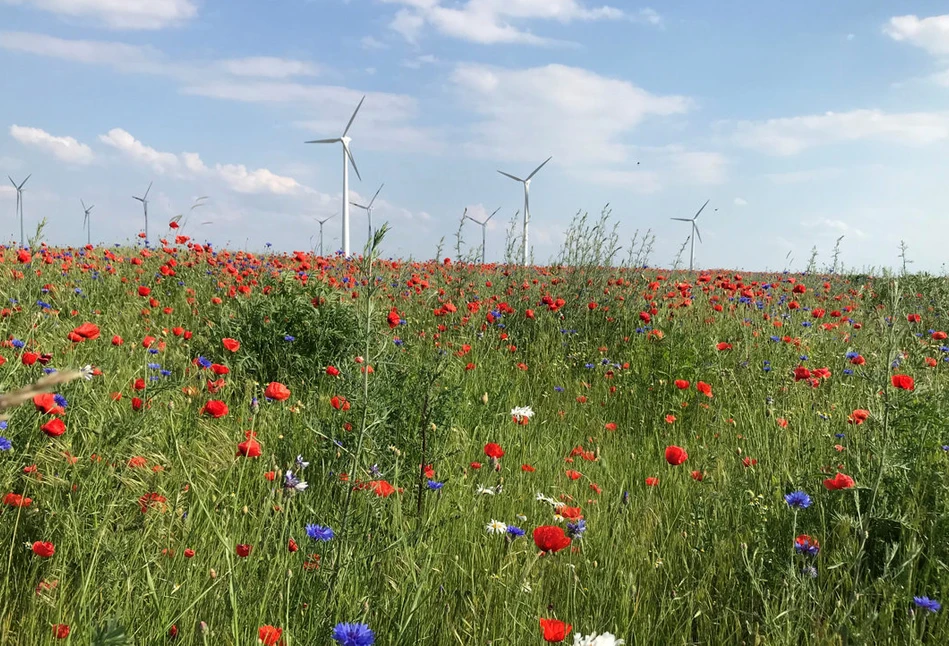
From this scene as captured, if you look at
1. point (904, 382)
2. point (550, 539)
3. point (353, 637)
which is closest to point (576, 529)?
point (550, 539)

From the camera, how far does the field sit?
6.39 ft

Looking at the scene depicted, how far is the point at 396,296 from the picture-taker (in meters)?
6.85

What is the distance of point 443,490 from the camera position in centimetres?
287

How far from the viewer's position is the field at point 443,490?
1.95 metres

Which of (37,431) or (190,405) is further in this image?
(190,405)

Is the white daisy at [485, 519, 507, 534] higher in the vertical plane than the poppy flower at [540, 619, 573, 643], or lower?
lower

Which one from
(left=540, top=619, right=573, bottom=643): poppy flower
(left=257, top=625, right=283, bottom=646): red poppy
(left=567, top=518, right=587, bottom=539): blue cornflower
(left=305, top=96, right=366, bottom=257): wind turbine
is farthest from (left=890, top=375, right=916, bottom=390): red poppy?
(left=305, top=96, right=366, bottom=257): wind turbine

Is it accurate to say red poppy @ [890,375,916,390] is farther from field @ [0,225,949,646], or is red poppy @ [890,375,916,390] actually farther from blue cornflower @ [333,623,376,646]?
blue cornflower @ [333,623,376,646]

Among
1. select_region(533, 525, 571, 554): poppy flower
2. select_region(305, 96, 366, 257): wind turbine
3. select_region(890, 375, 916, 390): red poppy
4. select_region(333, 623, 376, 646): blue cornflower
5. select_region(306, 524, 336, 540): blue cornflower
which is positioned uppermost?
select_region(305, 96, 366, 257): wind turbine

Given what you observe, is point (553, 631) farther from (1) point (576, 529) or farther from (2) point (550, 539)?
(1) point (576, 529)

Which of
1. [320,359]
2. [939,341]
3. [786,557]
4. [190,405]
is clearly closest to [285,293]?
[320,359]

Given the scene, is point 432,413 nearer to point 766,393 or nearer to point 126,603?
point 126,603

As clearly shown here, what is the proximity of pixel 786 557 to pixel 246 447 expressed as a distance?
2.00 m

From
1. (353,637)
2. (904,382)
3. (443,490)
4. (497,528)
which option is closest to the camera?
(353,637)
